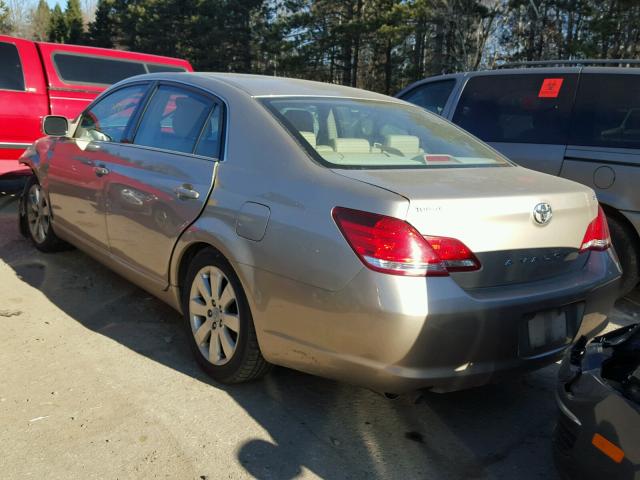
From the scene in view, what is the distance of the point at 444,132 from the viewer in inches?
141

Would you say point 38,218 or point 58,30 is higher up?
point 58,30

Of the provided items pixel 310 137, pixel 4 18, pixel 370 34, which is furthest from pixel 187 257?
pixel 4 18

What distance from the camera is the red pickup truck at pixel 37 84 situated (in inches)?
277

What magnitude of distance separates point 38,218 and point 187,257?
2.70 metres

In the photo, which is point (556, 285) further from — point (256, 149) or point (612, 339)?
point (256, 149)

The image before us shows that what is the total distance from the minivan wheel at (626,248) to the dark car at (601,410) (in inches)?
97.8

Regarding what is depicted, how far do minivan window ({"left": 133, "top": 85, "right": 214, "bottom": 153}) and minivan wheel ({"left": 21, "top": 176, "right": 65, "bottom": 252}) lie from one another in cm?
171

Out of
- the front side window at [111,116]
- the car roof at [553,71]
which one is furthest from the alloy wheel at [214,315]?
the car roof at [553,71]

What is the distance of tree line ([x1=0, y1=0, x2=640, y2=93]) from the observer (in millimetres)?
21266

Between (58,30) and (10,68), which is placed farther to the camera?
(58,30)

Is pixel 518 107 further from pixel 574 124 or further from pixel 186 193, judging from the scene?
pixel 186 193

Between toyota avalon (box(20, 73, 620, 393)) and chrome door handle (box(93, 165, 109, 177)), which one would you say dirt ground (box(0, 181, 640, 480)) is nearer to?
toyota avalon (box(20, 73, 620, 393))

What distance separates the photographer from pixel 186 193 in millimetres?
3184

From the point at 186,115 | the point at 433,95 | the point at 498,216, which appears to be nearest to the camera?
the point at 498,216
